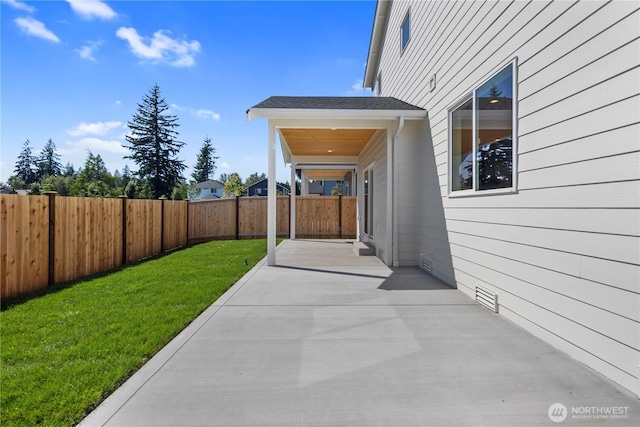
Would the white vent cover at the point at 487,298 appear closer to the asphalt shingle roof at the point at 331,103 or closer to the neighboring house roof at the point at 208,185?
the asphalt shingle roof at the point at 331,103

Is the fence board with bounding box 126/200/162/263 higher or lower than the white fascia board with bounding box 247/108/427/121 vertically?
lower

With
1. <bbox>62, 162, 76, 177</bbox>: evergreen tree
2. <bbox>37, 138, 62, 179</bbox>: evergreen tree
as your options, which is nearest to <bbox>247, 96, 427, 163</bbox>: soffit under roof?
<bbox>37, 138, 62, 179</bbox>: evergreen tree

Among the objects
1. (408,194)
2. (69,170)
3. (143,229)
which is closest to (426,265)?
(408,194)

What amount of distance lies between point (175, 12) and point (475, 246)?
8.41 m

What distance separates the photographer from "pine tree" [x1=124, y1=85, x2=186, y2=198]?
1324 inches

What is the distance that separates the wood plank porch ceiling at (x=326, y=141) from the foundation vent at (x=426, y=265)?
327cm

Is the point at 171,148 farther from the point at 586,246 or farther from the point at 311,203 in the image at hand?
the point at 586,246

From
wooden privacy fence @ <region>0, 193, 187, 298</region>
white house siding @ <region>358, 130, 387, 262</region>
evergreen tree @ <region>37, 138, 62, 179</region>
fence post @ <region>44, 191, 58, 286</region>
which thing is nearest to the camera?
wooden privacy fence @ <region>0, 193, 187, 298</region>

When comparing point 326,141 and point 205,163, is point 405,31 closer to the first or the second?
point 326,141

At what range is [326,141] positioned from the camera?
8648 mm

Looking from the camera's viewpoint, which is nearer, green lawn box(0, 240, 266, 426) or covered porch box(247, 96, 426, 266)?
green lawn box(0, 240, 266, 426)

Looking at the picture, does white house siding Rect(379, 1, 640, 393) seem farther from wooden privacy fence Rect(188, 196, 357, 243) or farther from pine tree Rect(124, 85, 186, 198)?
pine tree Rect(124, 85, 186, 198)

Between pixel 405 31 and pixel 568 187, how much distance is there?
266 inches

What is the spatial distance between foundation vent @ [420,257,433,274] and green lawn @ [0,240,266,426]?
350 centimetres
